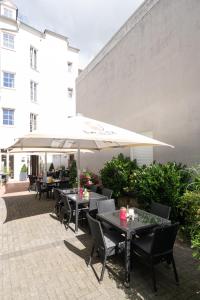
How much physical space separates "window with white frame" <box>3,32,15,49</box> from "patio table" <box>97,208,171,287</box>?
65.3 ft

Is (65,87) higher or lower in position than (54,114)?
higher

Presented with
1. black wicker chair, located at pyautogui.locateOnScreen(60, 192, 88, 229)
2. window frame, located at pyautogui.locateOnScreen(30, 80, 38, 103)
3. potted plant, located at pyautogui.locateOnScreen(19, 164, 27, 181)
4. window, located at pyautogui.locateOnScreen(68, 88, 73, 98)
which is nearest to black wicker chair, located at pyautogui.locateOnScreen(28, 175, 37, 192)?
potted plant, located at pyautogui.locateOnScreen(19, 164, 27, 181)

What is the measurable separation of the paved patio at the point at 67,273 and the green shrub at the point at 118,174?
2607 mm

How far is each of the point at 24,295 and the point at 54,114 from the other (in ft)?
67.5

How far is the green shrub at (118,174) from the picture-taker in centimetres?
816

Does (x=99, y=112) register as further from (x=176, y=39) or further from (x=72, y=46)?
(x=72, y=46)

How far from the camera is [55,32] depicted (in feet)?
73.6

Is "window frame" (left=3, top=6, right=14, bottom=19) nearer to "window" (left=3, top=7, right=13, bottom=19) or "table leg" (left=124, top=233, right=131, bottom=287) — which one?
"window" (left=3, top=7, right=13, bottom=19)

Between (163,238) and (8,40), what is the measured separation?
21.6 metres

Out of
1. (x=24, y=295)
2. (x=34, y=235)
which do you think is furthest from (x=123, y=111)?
(x=24, y=295)

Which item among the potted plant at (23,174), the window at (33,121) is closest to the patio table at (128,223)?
the potted plant at (23,174)

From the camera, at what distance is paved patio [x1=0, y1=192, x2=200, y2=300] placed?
3508mm

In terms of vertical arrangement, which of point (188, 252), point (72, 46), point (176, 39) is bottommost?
point (188, 252)

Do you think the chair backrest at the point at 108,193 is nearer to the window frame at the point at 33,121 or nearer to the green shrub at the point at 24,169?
the green shrub at the point at 24,169
